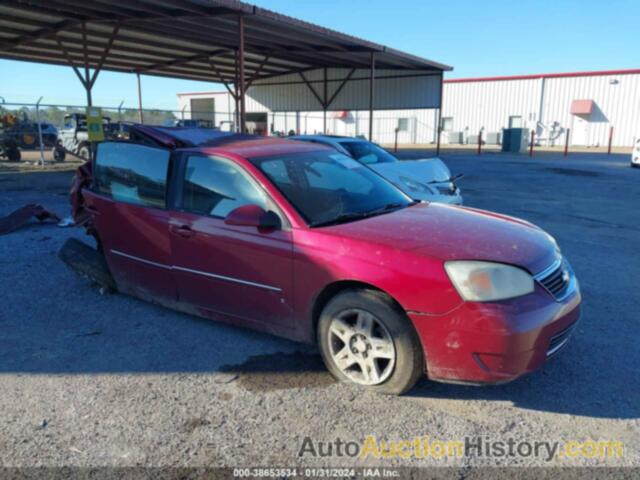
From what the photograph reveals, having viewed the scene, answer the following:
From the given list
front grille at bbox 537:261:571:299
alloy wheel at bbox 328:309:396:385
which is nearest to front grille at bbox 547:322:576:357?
front grille at bbox 537:261:571:299

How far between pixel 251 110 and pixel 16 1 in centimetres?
1996

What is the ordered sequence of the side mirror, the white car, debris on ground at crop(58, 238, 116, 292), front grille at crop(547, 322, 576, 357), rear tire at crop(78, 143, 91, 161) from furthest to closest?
rear tire at crop(78, 143, 91, 161) < the white car < debris on ground at crop(58, 238, 116, 292) < the side mirror < front grille at crop(547, 322, 576, 357)

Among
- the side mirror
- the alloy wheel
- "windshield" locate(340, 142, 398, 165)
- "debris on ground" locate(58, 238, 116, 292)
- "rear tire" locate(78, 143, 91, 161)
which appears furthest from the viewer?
"rear tire" locate(78, 143, 91, 161)

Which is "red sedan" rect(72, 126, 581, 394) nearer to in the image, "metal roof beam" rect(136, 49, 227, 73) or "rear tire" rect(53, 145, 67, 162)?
"metal roof beam" rect(136, 49, 227, 73)

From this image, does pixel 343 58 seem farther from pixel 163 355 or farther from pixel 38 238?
pixel 163 355

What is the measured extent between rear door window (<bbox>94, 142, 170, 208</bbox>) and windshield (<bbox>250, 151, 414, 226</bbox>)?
98cm

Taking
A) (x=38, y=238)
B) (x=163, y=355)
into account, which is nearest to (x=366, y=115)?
(x=38, y=238)

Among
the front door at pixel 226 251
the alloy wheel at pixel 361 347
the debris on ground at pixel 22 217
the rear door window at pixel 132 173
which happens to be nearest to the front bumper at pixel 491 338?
the alloy wheel at pixel 361 347

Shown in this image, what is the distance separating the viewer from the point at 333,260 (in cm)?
322

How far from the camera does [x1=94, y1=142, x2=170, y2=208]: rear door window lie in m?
4.30

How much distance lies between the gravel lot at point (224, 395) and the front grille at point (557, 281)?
0.65 meters

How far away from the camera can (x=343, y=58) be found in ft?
70.9

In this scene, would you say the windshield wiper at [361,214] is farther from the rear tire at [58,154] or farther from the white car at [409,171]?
the rear tire at [58,154]

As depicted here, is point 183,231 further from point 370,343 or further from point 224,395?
point 370,343
